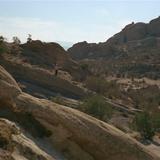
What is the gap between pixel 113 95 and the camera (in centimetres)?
6169

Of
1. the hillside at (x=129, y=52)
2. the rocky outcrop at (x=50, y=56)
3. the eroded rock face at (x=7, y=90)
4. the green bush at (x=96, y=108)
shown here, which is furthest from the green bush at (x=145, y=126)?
the hillside at (x=129, y=52)

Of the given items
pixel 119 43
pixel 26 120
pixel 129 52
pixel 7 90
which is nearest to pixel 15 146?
pixel 26 120

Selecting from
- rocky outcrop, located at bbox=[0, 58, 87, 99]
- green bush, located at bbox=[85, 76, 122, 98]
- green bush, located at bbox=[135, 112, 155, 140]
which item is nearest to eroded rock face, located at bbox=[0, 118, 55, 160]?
green bush, located at bbox=[135, 112, 155, 140]

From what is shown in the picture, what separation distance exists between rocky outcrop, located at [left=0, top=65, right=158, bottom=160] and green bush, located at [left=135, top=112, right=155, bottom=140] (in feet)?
54.1

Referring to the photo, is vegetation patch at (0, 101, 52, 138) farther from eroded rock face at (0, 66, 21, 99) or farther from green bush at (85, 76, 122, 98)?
green bush at (85, 76, 122, 98)

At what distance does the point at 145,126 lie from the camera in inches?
1414

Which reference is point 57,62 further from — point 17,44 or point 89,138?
point 89,138

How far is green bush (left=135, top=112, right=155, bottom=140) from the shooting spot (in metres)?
35.0

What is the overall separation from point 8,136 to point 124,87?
64.0 metres

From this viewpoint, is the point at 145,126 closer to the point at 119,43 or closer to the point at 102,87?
the point at 102,87

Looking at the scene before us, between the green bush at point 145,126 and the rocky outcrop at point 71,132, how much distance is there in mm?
16479

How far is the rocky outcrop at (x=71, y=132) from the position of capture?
58.9ft

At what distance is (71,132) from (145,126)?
1868cm

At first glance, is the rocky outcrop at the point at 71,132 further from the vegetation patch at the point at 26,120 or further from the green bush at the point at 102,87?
the green bush at the point at 102,87
